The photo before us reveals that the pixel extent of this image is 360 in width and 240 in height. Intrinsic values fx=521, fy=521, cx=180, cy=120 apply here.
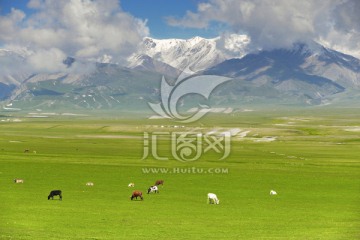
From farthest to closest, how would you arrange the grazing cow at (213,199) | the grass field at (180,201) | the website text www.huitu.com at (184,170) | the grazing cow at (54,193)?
1. the website text www.huitu.com at (184,170)
2. the grazing cow at (54,193)
3. the grazing cow at (213,199)
4. the grass field at (180,201)

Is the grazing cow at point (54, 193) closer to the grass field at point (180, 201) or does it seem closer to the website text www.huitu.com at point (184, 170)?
the grass field at point (180, 201)

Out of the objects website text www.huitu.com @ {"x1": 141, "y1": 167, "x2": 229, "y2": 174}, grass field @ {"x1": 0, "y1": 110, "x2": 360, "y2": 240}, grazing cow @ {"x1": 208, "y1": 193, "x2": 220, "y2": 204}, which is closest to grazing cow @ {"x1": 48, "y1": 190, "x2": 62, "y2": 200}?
grass field @ {"x1": 0, "y1": 110, "x2": 360, "y2": 240}

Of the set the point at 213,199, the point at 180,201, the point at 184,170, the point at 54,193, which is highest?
the point at 184,170

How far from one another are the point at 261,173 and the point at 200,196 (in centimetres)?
2085

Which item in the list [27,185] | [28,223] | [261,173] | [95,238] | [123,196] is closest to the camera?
[95,238]

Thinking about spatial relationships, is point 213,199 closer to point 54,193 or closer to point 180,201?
point 180,201

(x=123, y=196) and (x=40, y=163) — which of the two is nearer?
(x=123, y=196)

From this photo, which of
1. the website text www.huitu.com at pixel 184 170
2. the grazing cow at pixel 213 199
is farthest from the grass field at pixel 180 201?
the grazing cow at pixel 213 199

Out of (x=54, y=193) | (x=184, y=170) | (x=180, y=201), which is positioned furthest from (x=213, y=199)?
(x=184, y=170)

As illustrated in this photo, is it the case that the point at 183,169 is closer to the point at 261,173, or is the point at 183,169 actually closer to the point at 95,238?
the point at 261,173

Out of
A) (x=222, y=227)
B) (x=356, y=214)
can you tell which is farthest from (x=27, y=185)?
(x=356, y=214)

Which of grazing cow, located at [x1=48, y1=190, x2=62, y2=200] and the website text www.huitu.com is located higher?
the website text www.huitu.com

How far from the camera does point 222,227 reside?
99.7 ft

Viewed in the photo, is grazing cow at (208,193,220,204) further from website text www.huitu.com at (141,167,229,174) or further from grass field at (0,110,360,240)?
website text www.huitu.com at (141,167,229,174)
